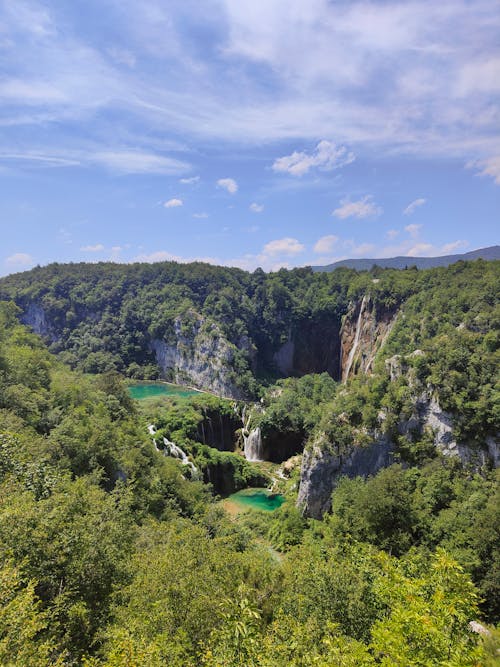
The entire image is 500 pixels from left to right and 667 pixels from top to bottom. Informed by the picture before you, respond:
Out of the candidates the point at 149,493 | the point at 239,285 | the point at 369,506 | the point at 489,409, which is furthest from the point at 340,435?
the point at 239,285

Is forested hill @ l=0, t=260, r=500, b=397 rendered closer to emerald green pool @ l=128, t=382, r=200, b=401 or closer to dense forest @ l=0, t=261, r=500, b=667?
emerald green pool @ l=128, t=382, r=200, b=401

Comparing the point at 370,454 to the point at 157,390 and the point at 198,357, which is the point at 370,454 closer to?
the point at 157,390

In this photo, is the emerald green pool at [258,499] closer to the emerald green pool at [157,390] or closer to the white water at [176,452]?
the white water at [176,452]

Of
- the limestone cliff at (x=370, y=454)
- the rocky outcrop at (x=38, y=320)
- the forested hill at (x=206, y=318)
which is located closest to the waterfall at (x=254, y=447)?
the limestone cliff at (x=370, y=454)

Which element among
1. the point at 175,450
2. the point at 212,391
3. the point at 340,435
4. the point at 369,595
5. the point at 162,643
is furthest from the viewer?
the point at 212,391

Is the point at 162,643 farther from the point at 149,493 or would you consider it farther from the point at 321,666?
the point at 149,493

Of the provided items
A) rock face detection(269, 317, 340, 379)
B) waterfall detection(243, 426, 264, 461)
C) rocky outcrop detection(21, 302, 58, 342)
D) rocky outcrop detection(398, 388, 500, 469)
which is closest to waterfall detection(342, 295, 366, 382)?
rock face detection(269, 317, 340, 379)
